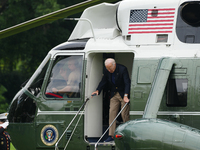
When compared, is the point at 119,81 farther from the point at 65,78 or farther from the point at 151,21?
the point at 151,21

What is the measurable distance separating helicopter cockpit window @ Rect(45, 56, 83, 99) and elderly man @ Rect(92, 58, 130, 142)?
404mm

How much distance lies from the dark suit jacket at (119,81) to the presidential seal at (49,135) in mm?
1124

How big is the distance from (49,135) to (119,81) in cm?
163

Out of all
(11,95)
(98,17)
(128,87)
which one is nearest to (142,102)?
(128,87)

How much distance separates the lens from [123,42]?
7.08 meters

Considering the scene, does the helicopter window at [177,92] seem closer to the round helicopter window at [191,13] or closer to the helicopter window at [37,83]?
the round helicopter window at [191,13]

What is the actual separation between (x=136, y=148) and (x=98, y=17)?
3.21m

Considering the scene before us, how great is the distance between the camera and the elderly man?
703 cm

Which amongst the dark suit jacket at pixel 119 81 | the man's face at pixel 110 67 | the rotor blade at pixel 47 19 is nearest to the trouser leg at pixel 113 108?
the dark suit jacket at pixel 119 81

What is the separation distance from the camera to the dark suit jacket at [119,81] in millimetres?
7057

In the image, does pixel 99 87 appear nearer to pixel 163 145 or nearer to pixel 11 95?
pixel 163 145

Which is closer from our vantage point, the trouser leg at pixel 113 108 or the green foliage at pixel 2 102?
the trouser leg at pixel 113 108

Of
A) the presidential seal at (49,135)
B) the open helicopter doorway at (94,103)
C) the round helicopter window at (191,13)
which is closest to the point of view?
the round helicopter window at (191,13)

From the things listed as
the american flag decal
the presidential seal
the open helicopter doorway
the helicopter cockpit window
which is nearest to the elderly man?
the open helicopter doorway
